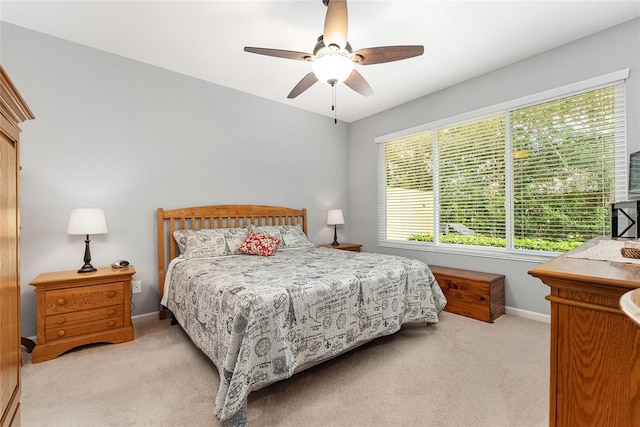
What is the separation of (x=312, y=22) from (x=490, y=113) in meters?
2.28

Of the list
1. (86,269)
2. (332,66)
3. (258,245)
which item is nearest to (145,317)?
(86,269)

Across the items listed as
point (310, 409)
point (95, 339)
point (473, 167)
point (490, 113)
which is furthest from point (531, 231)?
point (95, 339)

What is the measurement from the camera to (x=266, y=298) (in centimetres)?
168

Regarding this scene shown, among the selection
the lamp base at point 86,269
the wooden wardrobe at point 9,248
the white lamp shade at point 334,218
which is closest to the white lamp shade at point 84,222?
the lamp base at point 86,269

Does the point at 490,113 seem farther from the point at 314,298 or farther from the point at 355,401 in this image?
the point at 355,401

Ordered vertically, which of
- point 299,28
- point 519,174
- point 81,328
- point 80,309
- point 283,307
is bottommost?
point 81,328

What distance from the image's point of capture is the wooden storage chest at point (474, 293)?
117 inches

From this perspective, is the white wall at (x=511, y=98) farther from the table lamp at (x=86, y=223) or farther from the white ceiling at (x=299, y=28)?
the table lamp at (x=86, y=223)

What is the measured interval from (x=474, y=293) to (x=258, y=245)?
7.71ft

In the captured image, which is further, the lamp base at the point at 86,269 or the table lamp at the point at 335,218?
the table lamp at the point at 335,218

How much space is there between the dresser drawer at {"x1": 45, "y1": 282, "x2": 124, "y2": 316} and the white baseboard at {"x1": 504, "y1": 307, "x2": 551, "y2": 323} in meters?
3.85

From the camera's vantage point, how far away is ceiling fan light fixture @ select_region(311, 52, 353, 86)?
1.99 m

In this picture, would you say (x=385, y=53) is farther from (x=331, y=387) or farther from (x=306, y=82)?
(x=331, y=387)

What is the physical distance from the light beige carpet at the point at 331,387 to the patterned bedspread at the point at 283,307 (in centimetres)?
21
